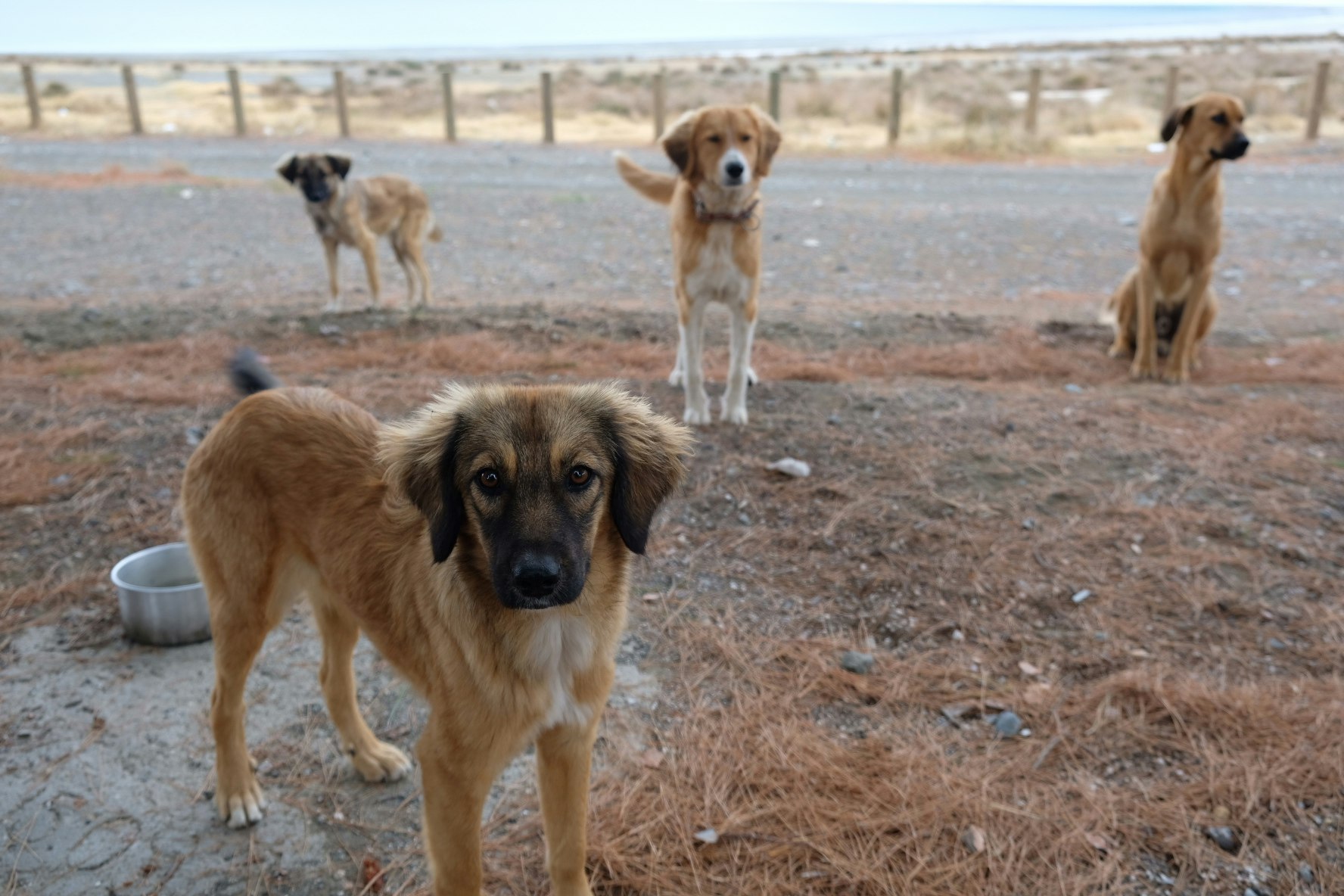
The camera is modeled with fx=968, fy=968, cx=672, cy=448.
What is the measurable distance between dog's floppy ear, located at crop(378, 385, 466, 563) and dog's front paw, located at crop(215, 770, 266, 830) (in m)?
1.29

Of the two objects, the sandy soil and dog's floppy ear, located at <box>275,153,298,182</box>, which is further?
dog's floppy ear, located at <box>275,153,298,182</box>

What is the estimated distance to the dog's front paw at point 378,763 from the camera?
3.53 metres

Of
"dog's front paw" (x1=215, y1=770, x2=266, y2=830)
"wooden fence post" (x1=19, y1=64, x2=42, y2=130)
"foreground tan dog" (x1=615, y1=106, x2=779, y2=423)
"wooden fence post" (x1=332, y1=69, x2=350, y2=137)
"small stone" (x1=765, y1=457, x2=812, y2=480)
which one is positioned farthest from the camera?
"wooden fence post" (x1=19, y1=64, x2=42, y2=130)

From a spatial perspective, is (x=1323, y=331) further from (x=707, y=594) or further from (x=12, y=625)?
(x=12, y=625)

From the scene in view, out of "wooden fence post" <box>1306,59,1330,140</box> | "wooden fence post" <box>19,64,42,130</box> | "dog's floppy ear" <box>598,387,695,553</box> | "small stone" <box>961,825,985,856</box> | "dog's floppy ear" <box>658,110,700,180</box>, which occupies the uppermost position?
"wooden fence post" <box>19,64,42,130</box>

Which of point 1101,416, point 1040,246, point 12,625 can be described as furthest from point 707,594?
point 1040,246

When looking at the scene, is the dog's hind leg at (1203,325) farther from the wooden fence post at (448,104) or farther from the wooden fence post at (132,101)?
the wooden fence post at (132,101)

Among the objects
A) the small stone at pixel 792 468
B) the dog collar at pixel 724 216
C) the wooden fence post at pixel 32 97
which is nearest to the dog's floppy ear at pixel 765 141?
the dog collar at pixel 724 216

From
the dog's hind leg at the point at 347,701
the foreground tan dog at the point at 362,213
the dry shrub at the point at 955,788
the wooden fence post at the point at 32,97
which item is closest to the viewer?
the dry shrub at the point at 955,788

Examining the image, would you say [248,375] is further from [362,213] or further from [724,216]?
[362,213]

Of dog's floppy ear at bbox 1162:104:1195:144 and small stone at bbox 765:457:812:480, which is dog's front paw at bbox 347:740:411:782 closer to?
small stone at bbox 765:457:812:480

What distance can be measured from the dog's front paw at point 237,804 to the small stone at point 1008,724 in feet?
8.90

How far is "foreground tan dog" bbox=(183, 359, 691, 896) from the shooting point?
2605mm

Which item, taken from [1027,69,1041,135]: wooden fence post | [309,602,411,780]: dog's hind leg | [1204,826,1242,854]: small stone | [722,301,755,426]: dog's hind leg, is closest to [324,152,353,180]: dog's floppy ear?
[722,301,755,426]: dog's hind leg
